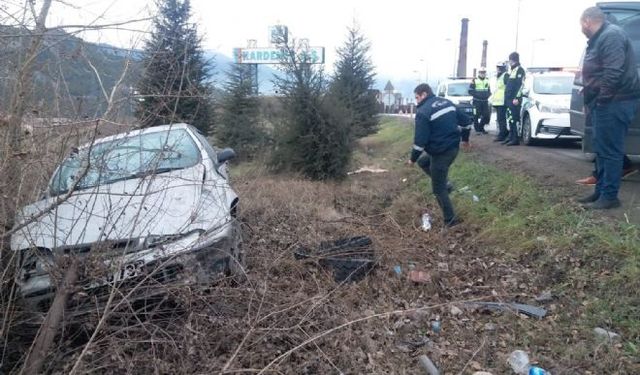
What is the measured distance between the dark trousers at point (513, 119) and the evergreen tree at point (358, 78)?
8506 millimetres

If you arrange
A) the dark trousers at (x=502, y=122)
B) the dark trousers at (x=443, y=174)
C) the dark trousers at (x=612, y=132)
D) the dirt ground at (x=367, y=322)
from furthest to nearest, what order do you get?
the dark trousers at (x=502, y=122)
the dark trousers at (x=443, y=174)
the dark trousers at (x=612, y=132)
the dirt ground at (x=367, y=322)

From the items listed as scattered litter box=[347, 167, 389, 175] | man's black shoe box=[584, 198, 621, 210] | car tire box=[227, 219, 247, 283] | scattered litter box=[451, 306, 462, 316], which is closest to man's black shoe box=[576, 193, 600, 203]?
man's black shoe box=[584, 198, 621, 210]

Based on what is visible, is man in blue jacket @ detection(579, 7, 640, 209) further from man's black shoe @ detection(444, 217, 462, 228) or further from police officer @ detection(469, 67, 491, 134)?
police officer @ detection(469, 67, 491, 134)

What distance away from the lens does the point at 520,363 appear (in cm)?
368

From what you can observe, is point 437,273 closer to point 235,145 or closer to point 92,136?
point 92,136

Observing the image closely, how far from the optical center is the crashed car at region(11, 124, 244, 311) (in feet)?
11.5

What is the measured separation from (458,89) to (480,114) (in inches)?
213

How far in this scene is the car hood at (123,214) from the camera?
357cm

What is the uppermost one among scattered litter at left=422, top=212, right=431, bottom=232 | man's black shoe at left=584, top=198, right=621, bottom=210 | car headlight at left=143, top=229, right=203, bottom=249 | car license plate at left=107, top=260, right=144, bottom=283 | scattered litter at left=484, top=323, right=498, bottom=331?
man's black shoe at left=584, top=198, right=621, bottom=210

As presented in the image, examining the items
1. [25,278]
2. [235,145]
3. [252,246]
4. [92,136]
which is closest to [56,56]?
[92,136]

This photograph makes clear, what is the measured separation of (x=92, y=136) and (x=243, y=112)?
13478mm

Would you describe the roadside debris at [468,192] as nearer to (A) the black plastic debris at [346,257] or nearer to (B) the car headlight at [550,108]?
(A) the black plastic debris at [346,257]

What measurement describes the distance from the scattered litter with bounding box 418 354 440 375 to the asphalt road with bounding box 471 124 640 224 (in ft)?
8.77

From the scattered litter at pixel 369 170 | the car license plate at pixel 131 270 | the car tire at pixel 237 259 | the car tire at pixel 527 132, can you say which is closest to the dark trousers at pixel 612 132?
the car tire at pixel 237 259
